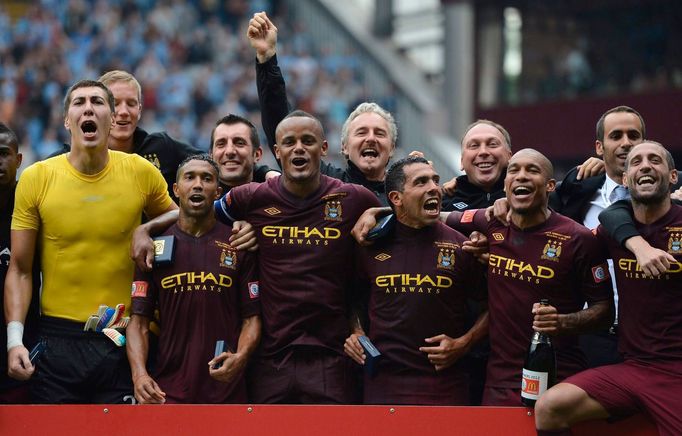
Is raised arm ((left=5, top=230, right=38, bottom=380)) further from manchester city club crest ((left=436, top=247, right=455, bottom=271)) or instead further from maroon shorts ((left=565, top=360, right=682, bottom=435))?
maroon shorts ((left=565, top=360, right=682, bottom=435))

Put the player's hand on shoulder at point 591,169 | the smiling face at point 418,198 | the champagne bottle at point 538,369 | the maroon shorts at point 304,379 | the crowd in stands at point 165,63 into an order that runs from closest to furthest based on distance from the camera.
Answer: the champagne bottle at point 538,369, the maroon shorts at point 304,379, the smiling face at point 418,198, the player's hand on shoulder at point 591,169, the crowd in stands at point 165,63

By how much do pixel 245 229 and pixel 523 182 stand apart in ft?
5.34

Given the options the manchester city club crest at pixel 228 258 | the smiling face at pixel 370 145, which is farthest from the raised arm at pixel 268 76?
the manchester city club crest at pixel 228 258

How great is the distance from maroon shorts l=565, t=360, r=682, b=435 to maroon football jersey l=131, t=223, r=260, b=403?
6.38 ft

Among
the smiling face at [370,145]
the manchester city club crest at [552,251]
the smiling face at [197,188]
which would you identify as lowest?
the manchester city club crest at [552,251]

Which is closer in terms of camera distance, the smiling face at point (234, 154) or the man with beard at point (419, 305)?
the man with beard at point (419, 305)

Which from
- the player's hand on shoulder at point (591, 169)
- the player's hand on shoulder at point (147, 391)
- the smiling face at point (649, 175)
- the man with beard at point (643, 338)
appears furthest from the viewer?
the player's hand on shoulder at point (591, 169)

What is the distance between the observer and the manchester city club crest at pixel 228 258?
23.0 ft

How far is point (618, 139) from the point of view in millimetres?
7582

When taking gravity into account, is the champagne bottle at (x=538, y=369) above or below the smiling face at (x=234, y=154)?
below

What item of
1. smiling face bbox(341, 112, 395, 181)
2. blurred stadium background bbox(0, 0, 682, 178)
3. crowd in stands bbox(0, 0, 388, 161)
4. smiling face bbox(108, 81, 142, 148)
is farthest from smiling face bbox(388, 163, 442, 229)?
crowd in stands bbox(0, 0, 388, 161)

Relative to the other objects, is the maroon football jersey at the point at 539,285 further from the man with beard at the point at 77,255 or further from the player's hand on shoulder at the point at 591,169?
the man with beard at the point at 77,255

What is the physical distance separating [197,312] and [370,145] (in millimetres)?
1781

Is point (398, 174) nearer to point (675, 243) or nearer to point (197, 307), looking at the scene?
point (197, 307)
